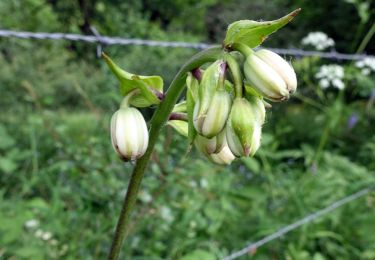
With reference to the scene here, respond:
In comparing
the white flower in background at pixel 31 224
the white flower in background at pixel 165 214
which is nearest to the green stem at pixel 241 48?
the white flower in background at pixel 165 214

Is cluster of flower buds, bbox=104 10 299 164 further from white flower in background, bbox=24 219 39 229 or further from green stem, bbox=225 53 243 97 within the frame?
→ white flower in background, bbox=24 219 39 229

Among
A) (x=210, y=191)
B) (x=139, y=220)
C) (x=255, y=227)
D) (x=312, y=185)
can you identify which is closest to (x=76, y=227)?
(x=139, y=220)

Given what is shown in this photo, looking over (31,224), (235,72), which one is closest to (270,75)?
(235,72)

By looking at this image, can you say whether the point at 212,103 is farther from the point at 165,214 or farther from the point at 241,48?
the point at 165,214

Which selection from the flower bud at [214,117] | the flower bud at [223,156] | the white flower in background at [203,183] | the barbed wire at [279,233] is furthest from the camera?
the white flower in background at [203,183]

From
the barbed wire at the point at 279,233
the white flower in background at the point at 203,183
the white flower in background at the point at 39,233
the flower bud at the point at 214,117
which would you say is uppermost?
the flower bud at the point at 214,117

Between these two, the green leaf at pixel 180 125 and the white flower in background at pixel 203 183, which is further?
the white flower in background at pixel 203 183

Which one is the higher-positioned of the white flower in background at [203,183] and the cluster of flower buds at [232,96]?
the cluster of flower buds at [232,96]

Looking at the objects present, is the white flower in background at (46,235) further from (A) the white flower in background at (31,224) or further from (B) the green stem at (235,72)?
(B) the green stem at (235,72)
